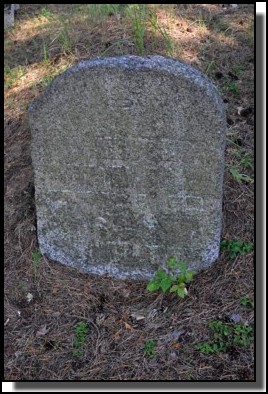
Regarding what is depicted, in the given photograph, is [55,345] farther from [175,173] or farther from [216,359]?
[175,173]

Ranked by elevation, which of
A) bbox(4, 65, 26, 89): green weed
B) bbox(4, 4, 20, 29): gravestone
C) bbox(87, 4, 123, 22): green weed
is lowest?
bbox(4, 65, 26, 89): green weed

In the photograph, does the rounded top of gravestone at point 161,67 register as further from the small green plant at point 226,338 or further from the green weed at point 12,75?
the green weed at point 12,75

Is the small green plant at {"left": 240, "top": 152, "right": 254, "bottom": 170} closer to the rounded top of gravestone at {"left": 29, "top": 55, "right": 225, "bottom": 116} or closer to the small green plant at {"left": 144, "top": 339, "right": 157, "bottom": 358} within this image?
the rounded top of gravestone at {"left": 29, "top": 55, "right": 225, "bottom": 116}

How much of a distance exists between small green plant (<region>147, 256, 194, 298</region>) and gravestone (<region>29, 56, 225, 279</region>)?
0.09 meters

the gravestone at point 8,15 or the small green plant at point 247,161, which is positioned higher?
the gravestone at point 8,15

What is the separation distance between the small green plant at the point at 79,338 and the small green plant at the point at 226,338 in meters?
0.66

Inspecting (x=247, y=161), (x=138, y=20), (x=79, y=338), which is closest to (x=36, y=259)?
(x=79, y=338)

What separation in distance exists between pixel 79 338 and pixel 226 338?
0.85 metres

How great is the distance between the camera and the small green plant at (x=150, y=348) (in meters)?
2.91

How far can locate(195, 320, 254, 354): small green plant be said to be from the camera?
2.85 meters

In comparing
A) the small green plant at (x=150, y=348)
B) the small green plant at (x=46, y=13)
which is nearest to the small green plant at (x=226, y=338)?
the small green plant at (x=150, y=348)

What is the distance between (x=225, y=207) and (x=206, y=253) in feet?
1.37

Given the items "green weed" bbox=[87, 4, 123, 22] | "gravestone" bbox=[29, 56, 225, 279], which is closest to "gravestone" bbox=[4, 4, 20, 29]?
"green weed" bbox=[87, 4, 123, 22]

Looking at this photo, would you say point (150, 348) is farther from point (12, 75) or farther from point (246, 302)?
point (12, 75)
